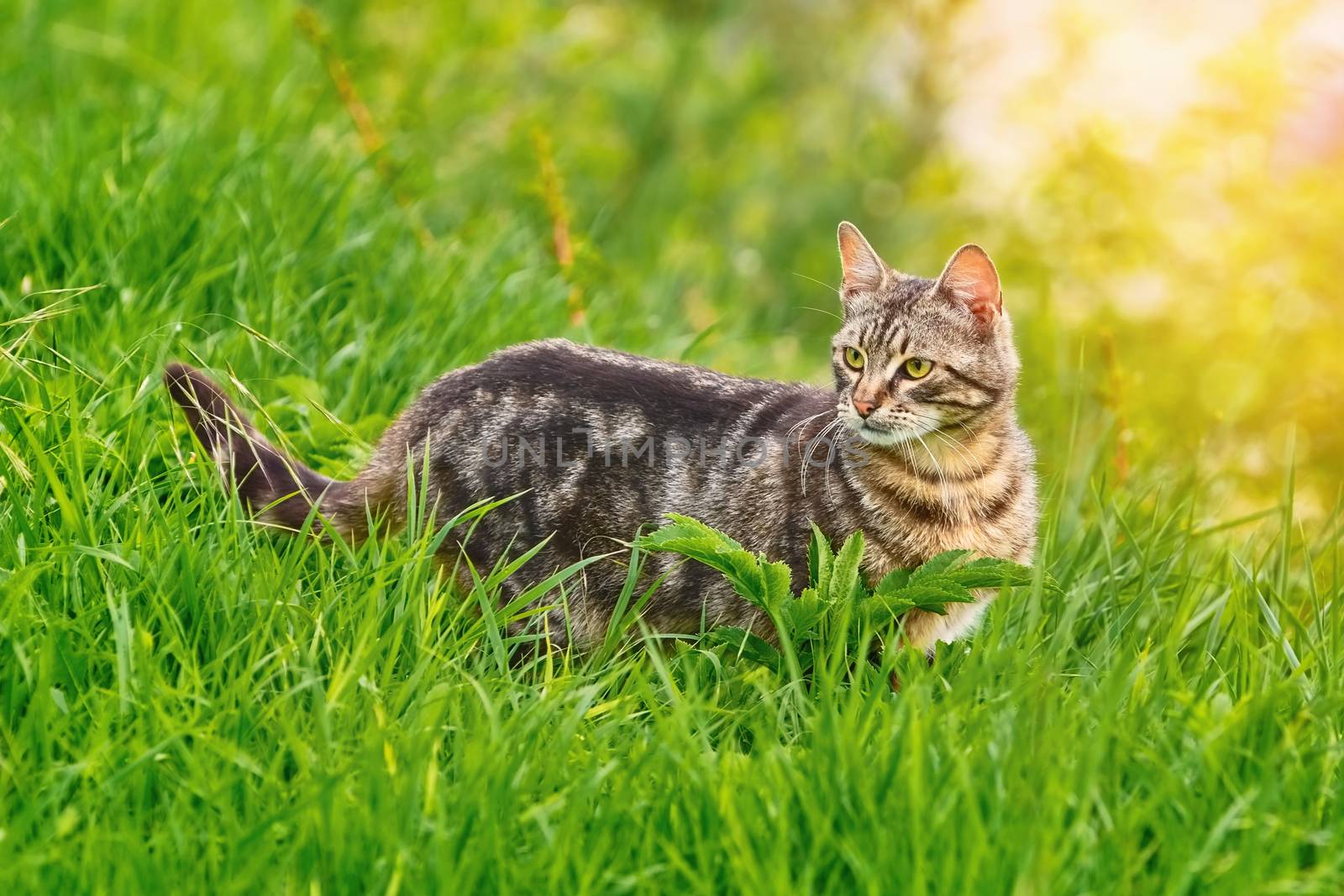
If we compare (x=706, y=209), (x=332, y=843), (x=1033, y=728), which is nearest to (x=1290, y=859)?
(x=1033, y=728)

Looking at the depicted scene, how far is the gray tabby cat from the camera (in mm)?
3230

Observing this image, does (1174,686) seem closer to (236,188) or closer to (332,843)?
(332,843)

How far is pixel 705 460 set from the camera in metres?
3.37

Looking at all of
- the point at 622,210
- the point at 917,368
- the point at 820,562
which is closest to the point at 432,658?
the point at 820,562

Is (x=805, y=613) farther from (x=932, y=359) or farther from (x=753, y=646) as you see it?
(x=932, y=359)

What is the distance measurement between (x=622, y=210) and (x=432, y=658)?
5.29m

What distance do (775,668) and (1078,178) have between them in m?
3.75

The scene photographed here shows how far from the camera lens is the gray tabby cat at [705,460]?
10.6ft

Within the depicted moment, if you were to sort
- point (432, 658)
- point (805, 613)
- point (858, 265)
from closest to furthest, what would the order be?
point (432, 658) < point (805, 613) < point (858, 265)

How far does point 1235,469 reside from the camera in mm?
4414

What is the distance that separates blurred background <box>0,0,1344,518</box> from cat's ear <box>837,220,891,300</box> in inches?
29.5

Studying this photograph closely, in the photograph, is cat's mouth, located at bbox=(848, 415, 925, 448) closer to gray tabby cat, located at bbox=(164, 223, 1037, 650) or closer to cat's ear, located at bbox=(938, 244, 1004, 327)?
gray tabby cat, located at bbox=(164, 223, 1037, 650)

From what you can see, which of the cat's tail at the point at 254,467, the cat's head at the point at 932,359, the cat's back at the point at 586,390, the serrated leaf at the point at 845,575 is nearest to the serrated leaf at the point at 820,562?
the serrated leaf at the point at 845,575

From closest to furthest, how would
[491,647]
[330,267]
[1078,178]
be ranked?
[491,647], [330,267], [1078,178]
